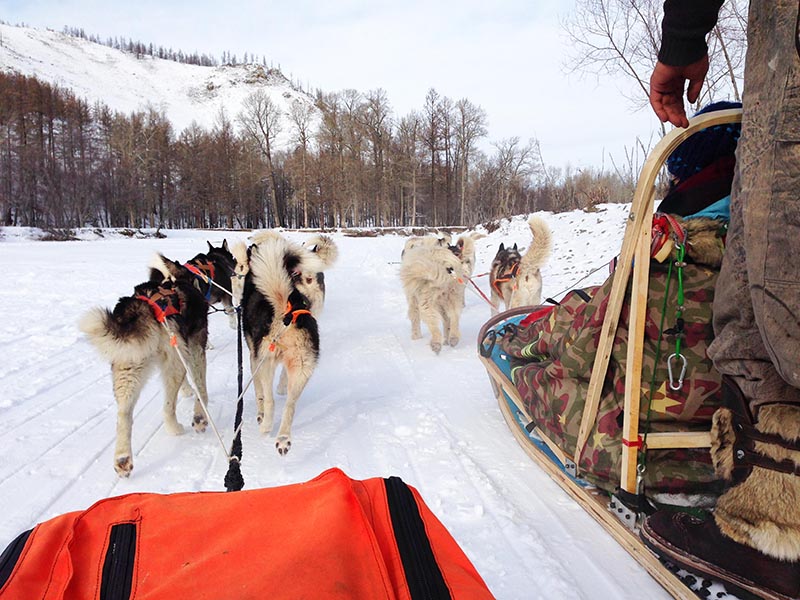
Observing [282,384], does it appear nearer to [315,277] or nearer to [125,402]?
[315,277]

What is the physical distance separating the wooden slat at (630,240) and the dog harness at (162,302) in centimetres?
283

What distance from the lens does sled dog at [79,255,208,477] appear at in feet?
9.53

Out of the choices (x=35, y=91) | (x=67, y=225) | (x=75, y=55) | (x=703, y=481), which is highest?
(x=75, y=55)

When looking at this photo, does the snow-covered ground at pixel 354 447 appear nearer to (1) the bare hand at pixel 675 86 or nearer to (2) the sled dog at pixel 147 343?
(2) the sled dog at pixel 147 343

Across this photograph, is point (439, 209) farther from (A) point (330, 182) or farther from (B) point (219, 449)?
(B) point (219, 449)

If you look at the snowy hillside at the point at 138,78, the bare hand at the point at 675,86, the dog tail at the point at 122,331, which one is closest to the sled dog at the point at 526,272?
the bare hand at the point at 675,86

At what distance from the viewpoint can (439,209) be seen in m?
46.7

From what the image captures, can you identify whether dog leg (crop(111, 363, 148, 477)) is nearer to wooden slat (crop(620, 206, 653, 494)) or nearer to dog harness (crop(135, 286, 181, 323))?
dog harness (crop(135, 286, 181, 323))

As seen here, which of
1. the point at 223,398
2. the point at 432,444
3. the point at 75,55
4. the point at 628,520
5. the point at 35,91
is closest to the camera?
the point at 628,520

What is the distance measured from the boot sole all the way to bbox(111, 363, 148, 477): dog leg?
2.99 meters

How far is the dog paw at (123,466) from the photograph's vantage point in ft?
9.39

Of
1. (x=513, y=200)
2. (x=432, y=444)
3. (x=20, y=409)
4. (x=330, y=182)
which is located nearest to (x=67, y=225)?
(x=330, y=182)

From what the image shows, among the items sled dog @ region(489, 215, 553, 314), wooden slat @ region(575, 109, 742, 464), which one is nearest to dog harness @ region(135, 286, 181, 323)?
wooden slat @ region(575, 109, 742, 464)

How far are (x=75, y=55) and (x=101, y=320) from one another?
11048 centimetres
